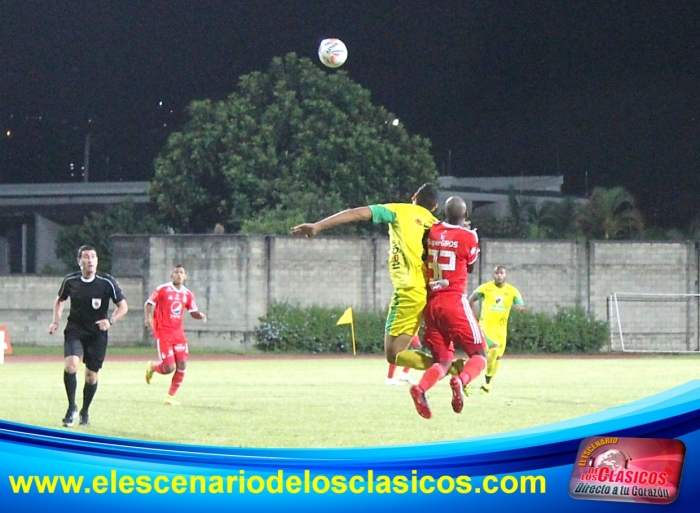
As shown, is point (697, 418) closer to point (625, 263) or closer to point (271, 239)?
point (271, 239)

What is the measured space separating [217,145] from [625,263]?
21.1m

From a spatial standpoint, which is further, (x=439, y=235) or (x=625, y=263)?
(x=625, y=263)

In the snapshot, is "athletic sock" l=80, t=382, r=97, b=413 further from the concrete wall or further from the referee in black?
the concrete wall

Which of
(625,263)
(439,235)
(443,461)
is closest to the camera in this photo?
(443,461)

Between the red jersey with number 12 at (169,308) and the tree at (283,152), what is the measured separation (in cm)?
3114

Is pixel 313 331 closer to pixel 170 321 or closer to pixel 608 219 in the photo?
pixel 608 219

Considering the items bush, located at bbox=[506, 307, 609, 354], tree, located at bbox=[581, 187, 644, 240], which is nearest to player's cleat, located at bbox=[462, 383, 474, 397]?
bush, located at bbox=[506, 307, 609, 354]

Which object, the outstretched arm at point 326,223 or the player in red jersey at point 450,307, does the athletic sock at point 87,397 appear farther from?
the outstretched arm at point 326,223

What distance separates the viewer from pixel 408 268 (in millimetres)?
10570

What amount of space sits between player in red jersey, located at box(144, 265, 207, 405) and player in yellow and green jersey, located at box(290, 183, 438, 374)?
→ 6.26m

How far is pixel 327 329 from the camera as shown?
3678 centimetres

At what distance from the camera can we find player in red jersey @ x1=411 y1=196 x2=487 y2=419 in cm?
981

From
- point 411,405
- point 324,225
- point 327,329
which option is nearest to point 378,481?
point 324,225

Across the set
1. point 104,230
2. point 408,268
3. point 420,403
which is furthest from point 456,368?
point 104,230
